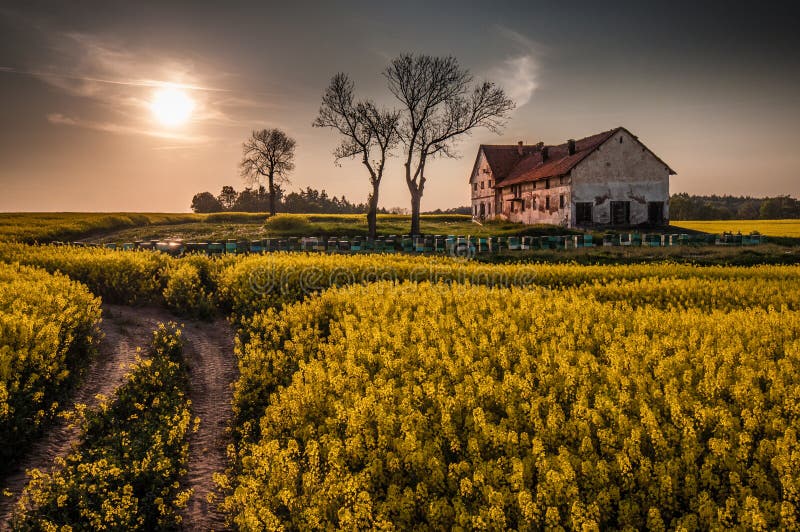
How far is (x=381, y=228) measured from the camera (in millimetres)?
46500

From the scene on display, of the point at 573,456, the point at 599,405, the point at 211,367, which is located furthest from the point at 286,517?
the point at 211,367

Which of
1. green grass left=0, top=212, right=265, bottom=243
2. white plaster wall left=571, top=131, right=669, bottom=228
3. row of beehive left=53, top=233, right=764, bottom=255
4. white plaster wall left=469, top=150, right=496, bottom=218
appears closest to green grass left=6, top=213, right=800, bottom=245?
green grass left=0, top=212, right=265, bottom=243

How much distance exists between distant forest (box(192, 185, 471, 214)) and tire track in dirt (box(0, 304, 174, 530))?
79.9 m

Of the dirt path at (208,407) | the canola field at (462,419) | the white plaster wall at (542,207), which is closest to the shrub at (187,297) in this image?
the dirt path at (208,407)

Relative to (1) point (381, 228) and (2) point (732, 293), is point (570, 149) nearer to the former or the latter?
(1) point (381, 228)

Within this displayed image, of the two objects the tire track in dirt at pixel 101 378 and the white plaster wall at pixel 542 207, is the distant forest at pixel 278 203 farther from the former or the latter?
the tire track in dirt at pixel 101 378

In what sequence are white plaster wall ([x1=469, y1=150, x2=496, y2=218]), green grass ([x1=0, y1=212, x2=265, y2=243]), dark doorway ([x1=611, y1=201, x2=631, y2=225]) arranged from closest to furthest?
green grass ([x1=0, y1=212, x2=265, y2=243]) < dark doorway ([x1=611, y1=201, x2=631, y2=225]) < white plaster wall ([x1=469, y1=150, x2=496, y2=218])

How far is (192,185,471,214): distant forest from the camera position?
10188 cm

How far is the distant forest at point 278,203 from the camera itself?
10188 centimetres

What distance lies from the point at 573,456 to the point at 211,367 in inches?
359

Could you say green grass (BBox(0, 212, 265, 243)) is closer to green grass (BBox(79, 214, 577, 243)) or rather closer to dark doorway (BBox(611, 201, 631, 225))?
green grass (BBox(79, 214, 577, 243))

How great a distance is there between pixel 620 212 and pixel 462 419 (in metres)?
42.3

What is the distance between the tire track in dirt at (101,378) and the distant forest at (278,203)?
262 ft

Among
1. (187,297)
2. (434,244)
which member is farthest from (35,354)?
(434,244)
